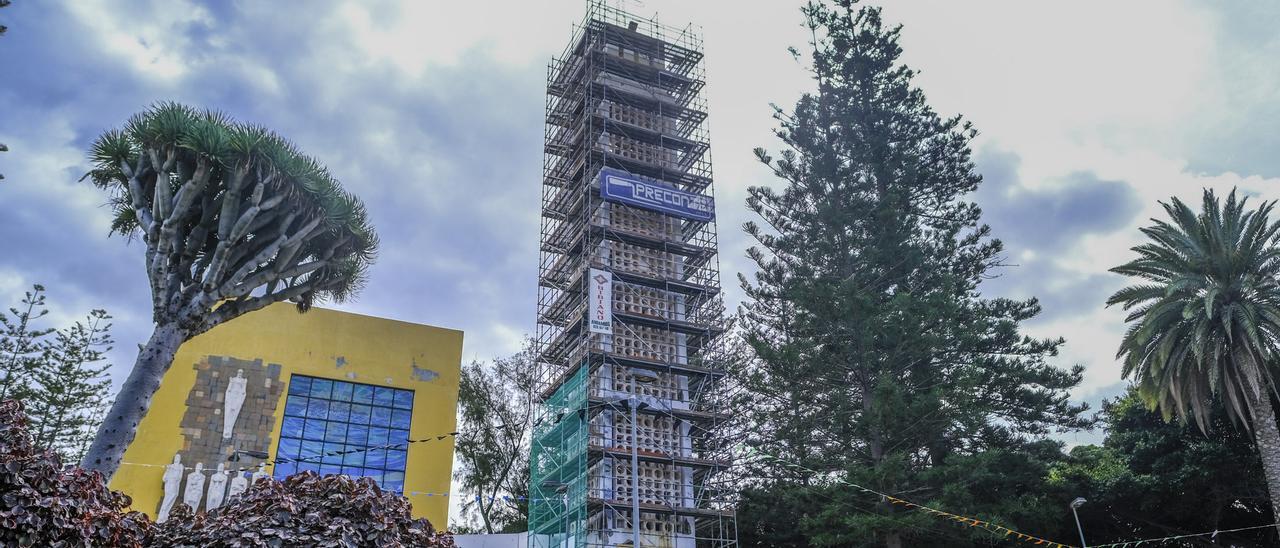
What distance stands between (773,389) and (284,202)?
1634cm

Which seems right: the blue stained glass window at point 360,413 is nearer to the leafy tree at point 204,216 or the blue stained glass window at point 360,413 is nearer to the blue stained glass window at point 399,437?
the blue stained glass window at point 399,437

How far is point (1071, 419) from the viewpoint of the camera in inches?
1030

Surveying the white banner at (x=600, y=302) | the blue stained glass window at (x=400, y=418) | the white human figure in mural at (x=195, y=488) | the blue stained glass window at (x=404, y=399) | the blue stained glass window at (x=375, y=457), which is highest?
the white banner at (x=600, y=302)

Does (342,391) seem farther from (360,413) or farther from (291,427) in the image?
(291,427)

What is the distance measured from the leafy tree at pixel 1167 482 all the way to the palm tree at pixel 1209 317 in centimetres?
144

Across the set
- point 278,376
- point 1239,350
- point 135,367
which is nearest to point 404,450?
point 278,376

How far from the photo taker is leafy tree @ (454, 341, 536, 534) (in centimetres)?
3241

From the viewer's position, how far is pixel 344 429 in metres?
24.5

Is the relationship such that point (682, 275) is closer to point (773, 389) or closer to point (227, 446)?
point (773, 389)

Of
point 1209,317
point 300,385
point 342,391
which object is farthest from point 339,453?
point 1209,317

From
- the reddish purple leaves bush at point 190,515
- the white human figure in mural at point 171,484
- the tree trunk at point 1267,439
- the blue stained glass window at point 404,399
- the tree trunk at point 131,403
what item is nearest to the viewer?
the reddish purple leaves bush at point 190,515

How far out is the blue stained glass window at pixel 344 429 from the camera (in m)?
23.8

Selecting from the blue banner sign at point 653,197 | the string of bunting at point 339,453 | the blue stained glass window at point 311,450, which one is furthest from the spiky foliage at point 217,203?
the blue banner sign at point 653,197

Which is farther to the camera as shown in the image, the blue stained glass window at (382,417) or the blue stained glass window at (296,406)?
the blue stained glass window at (382,417)
